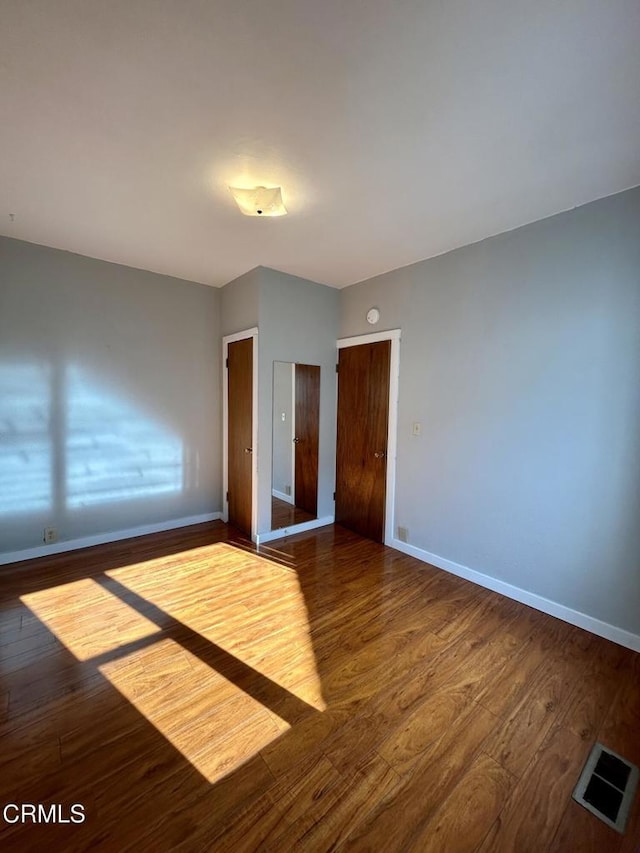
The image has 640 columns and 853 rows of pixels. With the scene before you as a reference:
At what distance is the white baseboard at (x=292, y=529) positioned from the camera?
3382mm

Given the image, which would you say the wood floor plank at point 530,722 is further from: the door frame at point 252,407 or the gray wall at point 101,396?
the gray wall at point 101,396

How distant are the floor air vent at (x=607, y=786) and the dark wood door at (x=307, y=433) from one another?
2.77m

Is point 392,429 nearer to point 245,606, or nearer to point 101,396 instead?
point 245,606

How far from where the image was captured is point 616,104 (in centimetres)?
140

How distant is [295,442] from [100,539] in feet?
7.04

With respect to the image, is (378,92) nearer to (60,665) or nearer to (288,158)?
(288,158)

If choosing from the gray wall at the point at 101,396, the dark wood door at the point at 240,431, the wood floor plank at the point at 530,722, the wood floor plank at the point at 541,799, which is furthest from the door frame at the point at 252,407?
the wood floor plank at the point at 541,799

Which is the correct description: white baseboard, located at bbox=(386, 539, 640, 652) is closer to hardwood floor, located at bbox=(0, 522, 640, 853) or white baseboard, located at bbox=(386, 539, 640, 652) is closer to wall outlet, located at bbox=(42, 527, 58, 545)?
hardwood floor, located at bbox=(0, 522, 640, 853)

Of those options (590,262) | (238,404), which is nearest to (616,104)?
(590,262)

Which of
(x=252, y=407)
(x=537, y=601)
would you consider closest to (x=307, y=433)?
(x=252, y=407)

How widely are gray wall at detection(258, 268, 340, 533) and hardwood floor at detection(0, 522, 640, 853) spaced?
1236 millimetres

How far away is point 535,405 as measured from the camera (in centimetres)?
233

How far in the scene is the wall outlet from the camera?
2.96m

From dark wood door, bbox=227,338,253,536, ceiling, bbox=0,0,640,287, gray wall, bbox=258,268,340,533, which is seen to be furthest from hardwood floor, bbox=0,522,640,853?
ceiling, bbox=0,0,640,287
